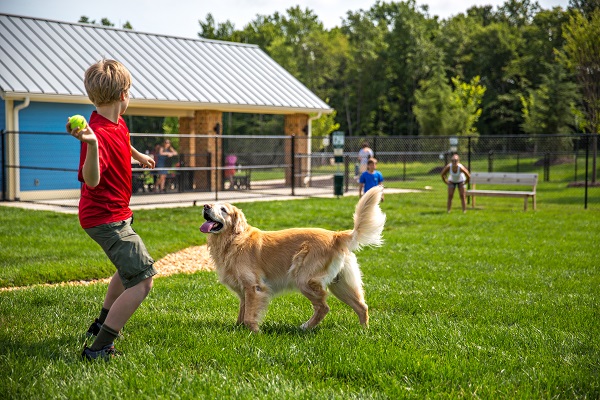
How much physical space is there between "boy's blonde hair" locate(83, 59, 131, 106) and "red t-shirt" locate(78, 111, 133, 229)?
0.53 feet

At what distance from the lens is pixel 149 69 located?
23.0 m

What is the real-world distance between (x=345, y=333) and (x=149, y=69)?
63.5ft

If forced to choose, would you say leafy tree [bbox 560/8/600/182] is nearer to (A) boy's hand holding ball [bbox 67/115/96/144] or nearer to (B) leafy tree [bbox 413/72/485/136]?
(B) leafy tree [bbox 413/72/485/136]

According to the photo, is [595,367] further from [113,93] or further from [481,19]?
[481,19]

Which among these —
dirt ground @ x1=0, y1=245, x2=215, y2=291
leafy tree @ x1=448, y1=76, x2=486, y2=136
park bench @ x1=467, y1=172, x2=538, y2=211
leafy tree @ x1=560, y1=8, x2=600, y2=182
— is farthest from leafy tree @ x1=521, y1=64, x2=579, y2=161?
dirt ground @ x1=0, y1=245, x2=215, y2=291

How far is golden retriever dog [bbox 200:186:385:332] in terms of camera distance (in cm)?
557

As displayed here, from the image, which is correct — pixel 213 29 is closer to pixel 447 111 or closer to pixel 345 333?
pixel 447 111

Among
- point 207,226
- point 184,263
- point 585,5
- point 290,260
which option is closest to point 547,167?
point 585,5

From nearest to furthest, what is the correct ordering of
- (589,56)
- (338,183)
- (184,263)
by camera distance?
1. (184,263)
2. (338,183)
3. (589,56)

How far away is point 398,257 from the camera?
1021 cm

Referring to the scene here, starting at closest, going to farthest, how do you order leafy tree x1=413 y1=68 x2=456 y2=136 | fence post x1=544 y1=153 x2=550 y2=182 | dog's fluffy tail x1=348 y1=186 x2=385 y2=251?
dog's fluffy tail x1=348 y1=186 x2=385 y2=251 < fence post x1=544 y1=153 x2=550 y2=182 < leafy tree x1=413 y1=68 x2=456 y2=136

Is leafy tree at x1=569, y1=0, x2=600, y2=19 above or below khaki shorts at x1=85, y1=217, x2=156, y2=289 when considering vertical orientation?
above

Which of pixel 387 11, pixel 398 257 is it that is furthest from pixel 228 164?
pixel 387 11

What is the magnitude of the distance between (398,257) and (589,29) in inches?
849
